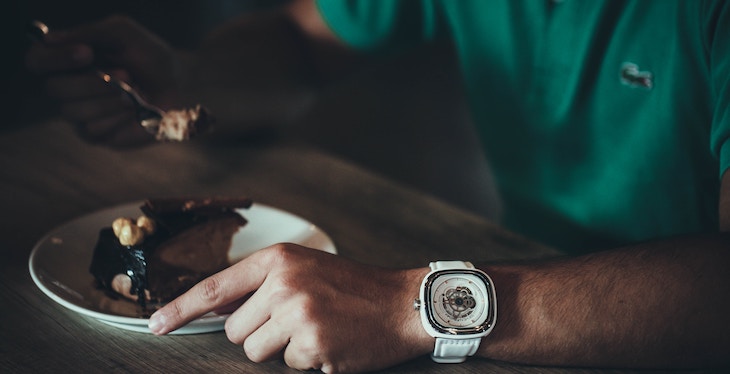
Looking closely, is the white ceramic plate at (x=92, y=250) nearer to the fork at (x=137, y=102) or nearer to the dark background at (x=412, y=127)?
the fork at (x=137, y=102)

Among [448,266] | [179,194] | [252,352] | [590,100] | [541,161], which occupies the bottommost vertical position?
[252,352]

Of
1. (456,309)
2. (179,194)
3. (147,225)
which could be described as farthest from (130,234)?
(456,309)

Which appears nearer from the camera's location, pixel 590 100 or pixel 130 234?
pixel 130 234

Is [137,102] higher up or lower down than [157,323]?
higher up

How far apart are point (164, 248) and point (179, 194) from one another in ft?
1.09

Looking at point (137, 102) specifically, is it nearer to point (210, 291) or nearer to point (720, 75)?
point (210, 291)

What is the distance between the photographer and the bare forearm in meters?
0.90

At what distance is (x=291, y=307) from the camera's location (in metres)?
0.87

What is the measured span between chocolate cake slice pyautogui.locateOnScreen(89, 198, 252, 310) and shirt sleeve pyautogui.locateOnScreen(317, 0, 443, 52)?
0.78 meters

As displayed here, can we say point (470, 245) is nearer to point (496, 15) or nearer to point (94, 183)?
point (496, 15)

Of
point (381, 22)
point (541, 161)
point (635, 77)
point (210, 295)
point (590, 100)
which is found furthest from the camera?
point (381, 22)

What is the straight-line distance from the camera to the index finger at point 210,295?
2.92 ft

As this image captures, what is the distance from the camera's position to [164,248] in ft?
3.39

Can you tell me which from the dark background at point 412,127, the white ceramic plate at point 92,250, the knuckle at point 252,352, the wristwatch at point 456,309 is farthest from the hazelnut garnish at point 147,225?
the dark background at point 412,127
